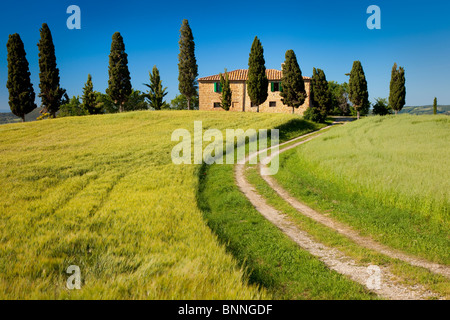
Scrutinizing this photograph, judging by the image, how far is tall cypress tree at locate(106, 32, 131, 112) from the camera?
51.9 m

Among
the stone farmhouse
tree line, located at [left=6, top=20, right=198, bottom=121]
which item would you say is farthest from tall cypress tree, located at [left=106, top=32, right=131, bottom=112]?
the stone farmhouse

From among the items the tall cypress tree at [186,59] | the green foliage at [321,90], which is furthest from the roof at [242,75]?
the green foliage at [321,90]

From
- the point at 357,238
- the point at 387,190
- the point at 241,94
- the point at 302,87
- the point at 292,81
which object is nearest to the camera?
the point at 357,238

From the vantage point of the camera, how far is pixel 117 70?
51.7 meters

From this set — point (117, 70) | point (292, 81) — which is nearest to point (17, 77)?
point (117, 70)

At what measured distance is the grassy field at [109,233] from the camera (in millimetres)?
4652

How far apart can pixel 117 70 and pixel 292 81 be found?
34.1 m

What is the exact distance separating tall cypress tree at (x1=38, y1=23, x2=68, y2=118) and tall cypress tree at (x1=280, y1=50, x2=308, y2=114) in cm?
4113

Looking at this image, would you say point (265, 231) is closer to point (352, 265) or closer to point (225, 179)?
point (352, 265)

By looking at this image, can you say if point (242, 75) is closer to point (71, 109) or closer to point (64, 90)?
point (64, 90)

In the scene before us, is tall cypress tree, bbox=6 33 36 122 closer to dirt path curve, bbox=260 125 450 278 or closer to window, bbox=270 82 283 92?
window, bbox=270 82 283 92

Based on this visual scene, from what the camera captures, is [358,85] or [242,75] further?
[242,75]

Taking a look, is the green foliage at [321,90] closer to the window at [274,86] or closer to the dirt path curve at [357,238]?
the window at [274,86]
